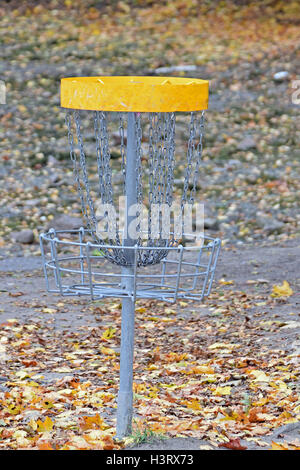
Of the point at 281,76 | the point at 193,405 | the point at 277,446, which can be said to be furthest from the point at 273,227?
the point at 277,446

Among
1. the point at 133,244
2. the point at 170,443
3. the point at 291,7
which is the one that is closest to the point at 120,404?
the point at 170,443

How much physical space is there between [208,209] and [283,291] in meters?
2.64

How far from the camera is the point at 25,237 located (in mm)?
8562

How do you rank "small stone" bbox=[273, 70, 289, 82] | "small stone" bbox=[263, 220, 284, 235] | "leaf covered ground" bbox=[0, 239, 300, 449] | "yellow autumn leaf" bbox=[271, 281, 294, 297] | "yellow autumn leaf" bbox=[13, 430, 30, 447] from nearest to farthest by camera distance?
"yellow autumn leaf" bbox=[13, 430, 30, 447], "leaf covered ground" bbox=[0, 239, 300, 449], "yellow autumn leaf" bbox=[271, 281, 294, 297], "small stone" bbox=[263, 220, 284, 235], "small stone" bbox=[273, 70, 289, 82]

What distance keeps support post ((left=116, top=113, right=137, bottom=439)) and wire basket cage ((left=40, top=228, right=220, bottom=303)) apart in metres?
0.04

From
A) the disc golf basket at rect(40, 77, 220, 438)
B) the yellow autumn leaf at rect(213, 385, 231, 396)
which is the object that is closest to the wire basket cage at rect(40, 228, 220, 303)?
the disc golf basket at rect(40, 77, 220, 438)

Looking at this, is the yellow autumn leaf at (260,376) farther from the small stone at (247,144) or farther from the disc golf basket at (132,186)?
the small stone at (247,144)

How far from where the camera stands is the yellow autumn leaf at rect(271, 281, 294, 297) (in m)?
6.79

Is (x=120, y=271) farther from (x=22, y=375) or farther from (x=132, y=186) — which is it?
(x=132, y=186)

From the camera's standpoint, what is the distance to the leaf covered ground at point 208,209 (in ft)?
14.1

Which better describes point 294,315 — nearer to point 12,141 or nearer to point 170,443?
point 170,443

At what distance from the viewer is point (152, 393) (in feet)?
15.1

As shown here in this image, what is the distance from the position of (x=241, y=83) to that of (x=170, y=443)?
967cm

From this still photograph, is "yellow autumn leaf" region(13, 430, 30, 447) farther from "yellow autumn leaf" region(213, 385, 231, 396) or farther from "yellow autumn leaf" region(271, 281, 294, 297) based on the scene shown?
"yellow autumn leaf" region(271, 281, 294, 297)
